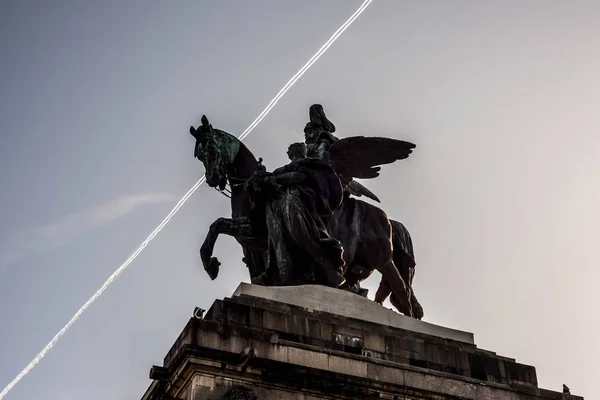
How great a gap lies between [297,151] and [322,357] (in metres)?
5.64

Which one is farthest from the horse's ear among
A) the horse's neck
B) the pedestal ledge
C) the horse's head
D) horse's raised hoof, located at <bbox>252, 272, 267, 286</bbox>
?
the pedestal ledge

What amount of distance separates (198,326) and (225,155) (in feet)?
15.9

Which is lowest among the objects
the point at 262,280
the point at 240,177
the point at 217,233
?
the point at 262,280

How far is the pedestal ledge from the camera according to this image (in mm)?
17062

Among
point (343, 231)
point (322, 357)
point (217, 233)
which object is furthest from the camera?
point (343, 231)

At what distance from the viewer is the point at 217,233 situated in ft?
60.9

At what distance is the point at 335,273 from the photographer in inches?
717

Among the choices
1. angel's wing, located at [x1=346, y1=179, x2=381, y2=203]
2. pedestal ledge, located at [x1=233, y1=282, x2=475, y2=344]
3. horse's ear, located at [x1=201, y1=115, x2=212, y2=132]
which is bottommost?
pedestal ledge, located at [x1=233, y1=282, x2=475, y2=344]

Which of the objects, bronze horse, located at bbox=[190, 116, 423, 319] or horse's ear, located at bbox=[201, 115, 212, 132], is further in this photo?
horse's ear, located at bbox=[201, 115, 212, 132]

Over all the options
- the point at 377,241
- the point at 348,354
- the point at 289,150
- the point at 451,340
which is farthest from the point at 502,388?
the point at 289,150

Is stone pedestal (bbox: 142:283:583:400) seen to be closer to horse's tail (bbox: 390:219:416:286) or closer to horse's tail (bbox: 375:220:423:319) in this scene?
horse's tail (bbox: 375:220:423:319)

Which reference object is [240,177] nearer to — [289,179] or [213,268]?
[289,179]

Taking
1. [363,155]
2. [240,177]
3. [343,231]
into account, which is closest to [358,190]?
[363,155]

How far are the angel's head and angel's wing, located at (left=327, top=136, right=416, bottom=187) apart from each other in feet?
1.77
